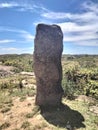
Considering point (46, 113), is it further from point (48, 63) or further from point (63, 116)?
point (48, 63)

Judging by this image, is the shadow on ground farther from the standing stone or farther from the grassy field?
the standing stone

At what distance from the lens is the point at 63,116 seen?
11633 mm

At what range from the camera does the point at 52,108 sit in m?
12.5

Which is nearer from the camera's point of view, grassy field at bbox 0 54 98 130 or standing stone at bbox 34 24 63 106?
grassy field at bbox 0 54 98 130

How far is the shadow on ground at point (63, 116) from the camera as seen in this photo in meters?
10.9

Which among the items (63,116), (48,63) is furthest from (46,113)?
(48,63)

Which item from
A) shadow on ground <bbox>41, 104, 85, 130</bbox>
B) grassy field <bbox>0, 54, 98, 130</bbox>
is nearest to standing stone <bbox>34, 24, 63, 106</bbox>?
shadow on ground <bbox>41, 104, 85, 130</bbox>

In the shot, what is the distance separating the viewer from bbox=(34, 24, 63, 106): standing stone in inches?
488

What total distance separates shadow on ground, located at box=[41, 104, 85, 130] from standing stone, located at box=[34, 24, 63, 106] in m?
0.47

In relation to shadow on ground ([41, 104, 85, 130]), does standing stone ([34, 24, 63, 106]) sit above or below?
above

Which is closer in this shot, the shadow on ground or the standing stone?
the shadow on ground

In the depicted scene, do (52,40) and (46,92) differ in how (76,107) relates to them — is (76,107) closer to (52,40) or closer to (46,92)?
(46,92)

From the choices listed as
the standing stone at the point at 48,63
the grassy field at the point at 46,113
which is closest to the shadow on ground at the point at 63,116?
the grassy field at the point at 46,113

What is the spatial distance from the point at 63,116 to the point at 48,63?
2.77m
